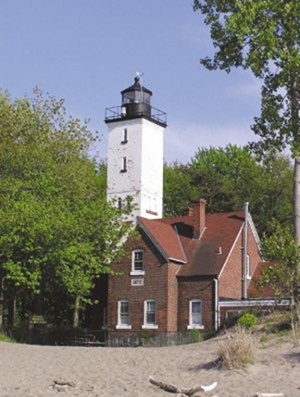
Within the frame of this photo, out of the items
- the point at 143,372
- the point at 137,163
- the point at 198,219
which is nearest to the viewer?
the point at 143,372

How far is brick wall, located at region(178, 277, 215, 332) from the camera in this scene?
39.7 m

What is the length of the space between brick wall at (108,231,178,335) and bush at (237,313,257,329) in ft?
36.6

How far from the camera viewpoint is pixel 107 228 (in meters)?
40.1

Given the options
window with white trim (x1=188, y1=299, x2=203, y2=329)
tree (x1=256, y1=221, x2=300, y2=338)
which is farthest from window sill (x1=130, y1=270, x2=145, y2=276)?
tree (x1=256, y1=221, x2=300, y2=338)

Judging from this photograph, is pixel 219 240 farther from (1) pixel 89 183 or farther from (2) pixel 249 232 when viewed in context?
(1) pixel 89 183

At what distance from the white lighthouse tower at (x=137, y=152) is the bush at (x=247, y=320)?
865 inches

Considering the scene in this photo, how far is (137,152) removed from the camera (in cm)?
5147

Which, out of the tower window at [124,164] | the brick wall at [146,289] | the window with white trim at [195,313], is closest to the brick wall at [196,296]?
the window with white trim at [195,313]

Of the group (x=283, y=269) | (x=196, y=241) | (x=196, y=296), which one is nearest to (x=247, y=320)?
(x=283, y=269)

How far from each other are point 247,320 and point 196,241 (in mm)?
14573

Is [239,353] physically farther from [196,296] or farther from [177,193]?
[177,193]

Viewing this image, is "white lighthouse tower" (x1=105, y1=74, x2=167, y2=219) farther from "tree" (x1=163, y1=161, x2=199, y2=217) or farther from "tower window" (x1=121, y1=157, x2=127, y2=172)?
"tree" (x1=163, y1=161, x2=199, y2=217)

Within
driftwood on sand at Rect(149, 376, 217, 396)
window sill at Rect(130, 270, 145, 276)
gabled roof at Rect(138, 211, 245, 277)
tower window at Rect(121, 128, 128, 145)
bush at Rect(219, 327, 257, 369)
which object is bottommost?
driftwood on sand at Rect(149, 376, 217, 396)

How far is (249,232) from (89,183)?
10.7 m
